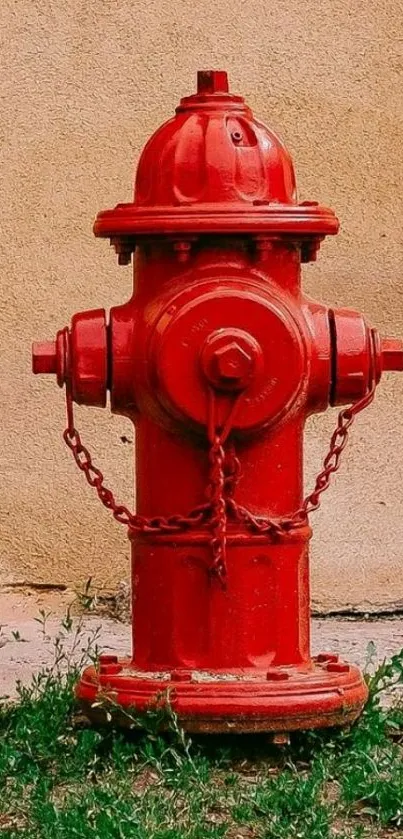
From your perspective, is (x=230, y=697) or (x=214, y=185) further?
(x=214, y=185)

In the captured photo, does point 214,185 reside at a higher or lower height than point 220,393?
higher

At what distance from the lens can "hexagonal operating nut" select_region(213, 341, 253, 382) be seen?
4.17 metres

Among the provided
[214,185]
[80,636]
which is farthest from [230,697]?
[80,636]

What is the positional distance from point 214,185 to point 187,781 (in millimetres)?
1214

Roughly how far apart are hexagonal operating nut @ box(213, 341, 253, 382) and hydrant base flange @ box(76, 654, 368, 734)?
2.03ft

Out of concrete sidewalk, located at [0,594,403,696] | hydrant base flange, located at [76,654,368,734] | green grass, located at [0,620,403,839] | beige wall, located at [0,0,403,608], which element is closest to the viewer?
green grass, located at [0,620,403,839]

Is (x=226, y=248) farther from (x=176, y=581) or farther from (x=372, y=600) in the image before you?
(x=372, y=600)

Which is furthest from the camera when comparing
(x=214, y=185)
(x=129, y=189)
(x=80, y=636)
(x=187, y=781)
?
(x=129, y=189)

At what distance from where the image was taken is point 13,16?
5770 millimetres

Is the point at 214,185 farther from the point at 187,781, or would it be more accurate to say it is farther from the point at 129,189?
the point at 129,189

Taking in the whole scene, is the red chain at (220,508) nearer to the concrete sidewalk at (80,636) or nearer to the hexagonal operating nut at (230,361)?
the hexagonal operating nut at (230,361)

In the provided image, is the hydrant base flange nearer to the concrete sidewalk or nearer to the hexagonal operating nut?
the hexagonal operating nut

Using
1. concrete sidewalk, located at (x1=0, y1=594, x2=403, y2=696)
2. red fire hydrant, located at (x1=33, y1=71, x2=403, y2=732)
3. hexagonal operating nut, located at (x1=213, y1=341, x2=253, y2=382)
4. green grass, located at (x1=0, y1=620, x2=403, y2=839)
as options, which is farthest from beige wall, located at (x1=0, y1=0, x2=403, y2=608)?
hexagonal operating nut, located at (x1=213, y1=341, x2=253, y2=382)

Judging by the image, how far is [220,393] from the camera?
422 cm
